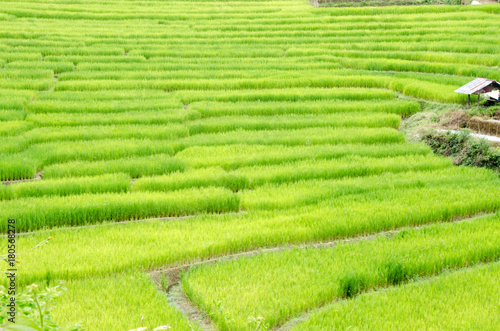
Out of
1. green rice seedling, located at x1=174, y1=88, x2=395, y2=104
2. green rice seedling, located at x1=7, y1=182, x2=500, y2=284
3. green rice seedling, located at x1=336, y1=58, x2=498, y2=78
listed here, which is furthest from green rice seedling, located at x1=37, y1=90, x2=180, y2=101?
green rice seedling, located at x1=7, y1=182, x2=500, y2=284

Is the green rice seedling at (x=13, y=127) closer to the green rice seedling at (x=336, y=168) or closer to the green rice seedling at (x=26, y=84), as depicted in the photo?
the green rice seedling at (x=26, y=84)

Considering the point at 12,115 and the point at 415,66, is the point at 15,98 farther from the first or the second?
the point at 415,66

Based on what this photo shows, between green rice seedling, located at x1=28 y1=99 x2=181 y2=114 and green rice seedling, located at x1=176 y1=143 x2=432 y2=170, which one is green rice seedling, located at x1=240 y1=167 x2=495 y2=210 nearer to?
green rice seedling, located at x1=176 y1=143 x2=432 y2=170

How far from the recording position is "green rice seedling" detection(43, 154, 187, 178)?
6570mm

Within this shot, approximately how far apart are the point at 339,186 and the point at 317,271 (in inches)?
80.9

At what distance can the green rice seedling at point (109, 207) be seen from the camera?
17.3 ft

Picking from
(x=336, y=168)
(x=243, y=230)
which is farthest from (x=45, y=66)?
(x=243, y=230)

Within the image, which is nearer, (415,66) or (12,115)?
(12,115)

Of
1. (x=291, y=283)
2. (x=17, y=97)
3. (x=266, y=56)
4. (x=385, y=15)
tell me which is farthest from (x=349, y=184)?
(x=385, y=15)

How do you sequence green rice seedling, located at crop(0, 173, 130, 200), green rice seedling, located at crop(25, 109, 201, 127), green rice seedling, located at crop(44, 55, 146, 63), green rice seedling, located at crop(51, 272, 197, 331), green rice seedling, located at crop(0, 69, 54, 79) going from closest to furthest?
green rice seedling, located at crop(51, 272, 197, 331)
green rice seedling, located at crop(0, 173, 130, 200)
green rice seedling, located at crop(25, 109, 201, 127)
green rice seedling, located at crop(0, 69, 54, 79)
green rice seedling, located at crop(44, 55, 146, 63)

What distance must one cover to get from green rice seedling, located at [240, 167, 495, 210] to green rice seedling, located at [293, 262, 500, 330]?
6.24 feet

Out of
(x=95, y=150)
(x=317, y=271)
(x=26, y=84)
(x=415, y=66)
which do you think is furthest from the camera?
(x=415, y=66)

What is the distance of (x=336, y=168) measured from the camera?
22.0 ft

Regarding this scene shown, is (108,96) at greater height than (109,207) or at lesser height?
greater
